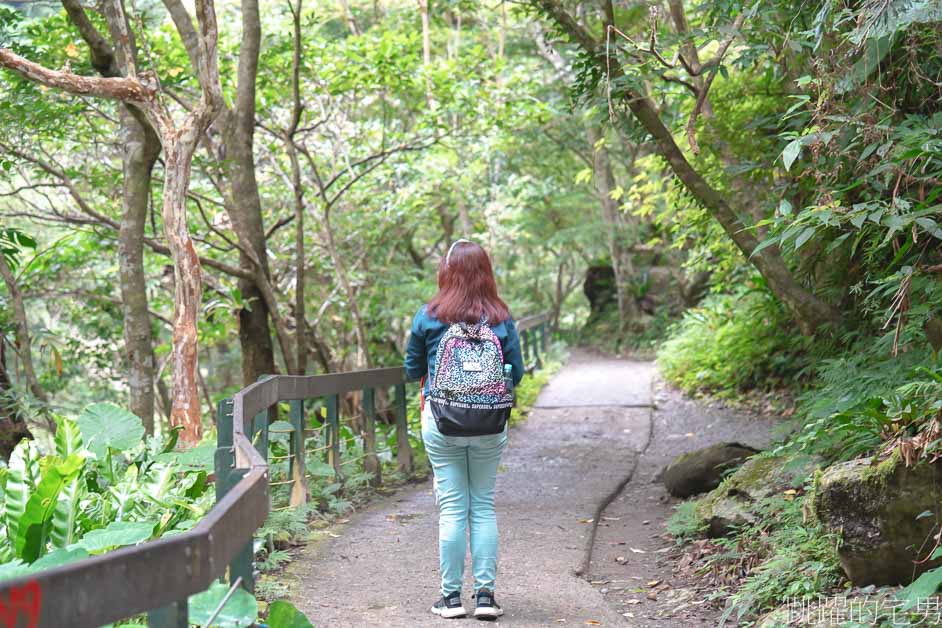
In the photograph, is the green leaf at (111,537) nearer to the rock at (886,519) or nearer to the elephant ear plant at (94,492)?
the elephant ear plant at (94,492)

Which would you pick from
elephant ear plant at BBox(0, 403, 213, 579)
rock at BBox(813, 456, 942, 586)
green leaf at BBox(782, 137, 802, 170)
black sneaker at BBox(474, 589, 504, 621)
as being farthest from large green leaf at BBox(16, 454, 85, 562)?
green leaf at BBox(782, 137, 802, 170)

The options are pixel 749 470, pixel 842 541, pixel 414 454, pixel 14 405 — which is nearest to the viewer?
pixel 842 541

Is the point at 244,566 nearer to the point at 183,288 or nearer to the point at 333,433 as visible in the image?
the point at 333,433

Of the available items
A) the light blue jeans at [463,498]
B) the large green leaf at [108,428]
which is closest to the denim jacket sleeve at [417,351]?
the light blue jeans at [463,498]

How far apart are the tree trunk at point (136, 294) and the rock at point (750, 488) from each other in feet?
16.0

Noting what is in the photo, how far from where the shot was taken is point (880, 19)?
4.78 m

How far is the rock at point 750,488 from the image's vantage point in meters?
6.17

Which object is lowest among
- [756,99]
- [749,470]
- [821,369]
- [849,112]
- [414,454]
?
[414,454]

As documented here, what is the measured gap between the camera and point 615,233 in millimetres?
22797

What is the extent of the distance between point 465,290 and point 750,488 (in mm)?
2961

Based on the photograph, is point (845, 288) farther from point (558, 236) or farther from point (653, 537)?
point (558, 236)

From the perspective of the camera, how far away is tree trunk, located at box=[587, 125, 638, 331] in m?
21.6

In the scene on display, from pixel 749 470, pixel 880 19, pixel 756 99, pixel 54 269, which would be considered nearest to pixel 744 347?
pixel 756 99

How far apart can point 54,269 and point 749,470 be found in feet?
35.3
